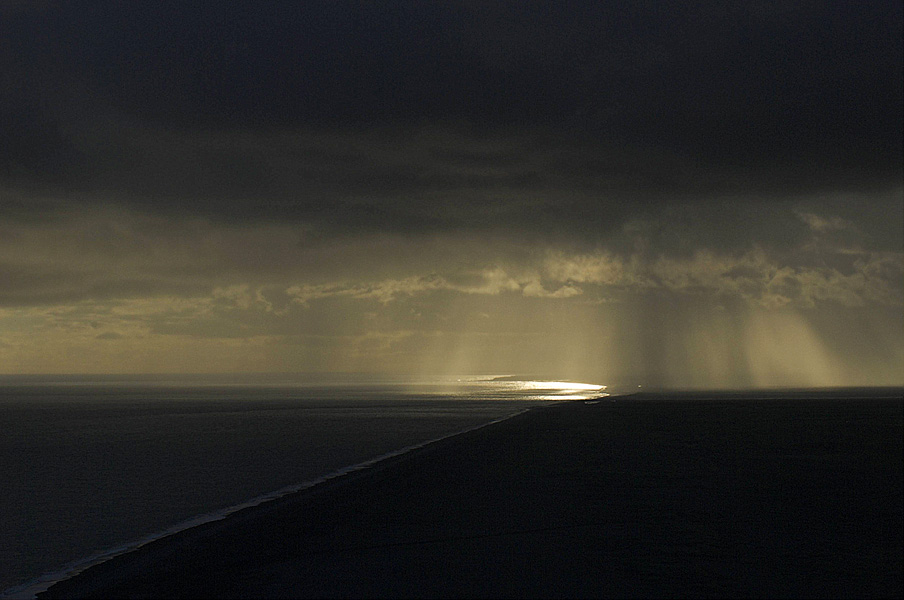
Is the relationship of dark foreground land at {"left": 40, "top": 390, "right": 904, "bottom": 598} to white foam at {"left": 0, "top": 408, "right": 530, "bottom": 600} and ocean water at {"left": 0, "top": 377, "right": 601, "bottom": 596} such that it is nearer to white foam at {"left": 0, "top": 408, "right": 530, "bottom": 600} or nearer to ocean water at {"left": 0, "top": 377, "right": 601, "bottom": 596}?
white foam at {"left": 0, "top": 408, "right": 530, "bottom": 600}

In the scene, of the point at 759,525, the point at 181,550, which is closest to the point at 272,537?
the point at 181,550

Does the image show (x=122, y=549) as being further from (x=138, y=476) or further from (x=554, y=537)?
(x=138, y=476)

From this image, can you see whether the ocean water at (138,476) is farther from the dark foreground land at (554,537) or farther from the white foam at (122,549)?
the dark foreground land at (554,537)

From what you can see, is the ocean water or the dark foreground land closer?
the dark foreground land

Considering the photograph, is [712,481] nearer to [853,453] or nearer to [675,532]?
[675,532]

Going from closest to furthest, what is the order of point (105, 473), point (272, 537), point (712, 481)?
point (272, 537) < point (712, 481) < point (105, 473)

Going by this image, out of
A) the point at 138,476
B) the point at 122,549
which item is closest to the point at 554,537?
the point at 122,549

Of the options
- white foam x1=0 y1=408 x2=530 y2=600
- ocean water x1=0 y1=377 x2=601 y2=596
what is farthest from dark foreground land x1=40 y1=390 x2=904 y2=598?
ocean water x1=0 y1=377 x2=601 y2=596

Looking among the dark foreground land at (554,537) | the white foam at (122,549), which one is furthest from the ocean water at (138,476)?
the dark foreground land at (554,537)
